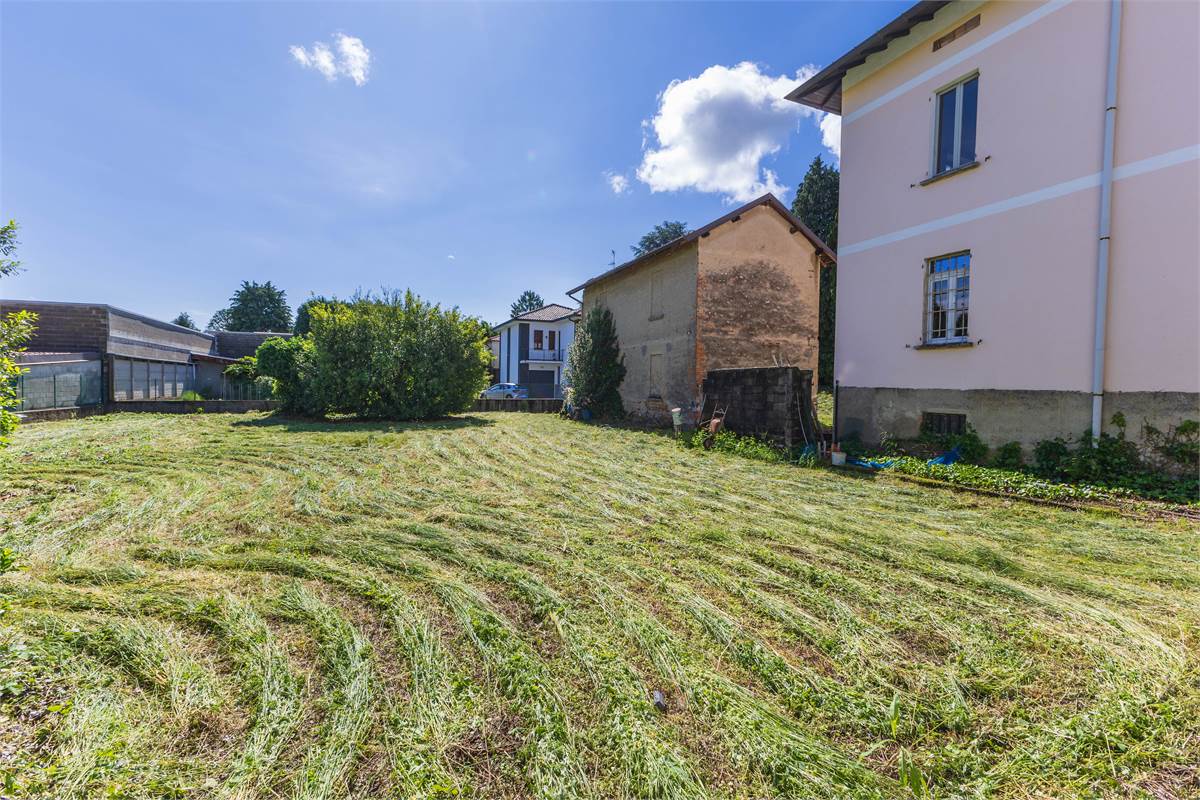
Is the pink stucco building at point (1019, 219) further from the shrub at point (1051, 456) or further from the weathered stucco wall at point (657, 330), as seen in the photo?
the weathered stucco wall at point (657, 330)

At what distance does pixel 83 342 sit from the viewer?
1745 cm

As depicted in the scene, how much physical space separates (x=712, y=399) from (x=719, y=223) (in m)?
5.19

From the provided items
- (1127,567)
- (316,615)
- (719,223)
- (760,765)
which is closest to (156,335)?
(719,223)

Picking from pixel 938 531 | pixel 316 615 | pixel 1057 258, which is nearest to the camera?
pixel 316 615

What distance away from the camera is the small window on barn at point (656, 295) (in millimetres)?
14801

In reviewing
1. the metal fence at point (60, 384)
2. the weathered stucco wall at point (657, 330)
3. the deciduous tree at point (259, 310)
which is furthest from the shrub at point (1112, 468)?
the deciduous tree at point (259, 310)

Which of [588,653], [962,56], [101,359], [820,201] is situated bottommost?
[588,653]

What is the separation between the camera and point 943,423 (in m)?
7.92

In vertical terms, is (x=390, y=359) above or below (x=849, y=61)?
below

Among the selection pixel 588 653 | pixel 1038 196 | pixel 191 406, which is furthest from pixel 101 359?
pixel 1038 196

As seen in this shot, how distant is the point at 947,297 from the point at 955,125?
2862mm

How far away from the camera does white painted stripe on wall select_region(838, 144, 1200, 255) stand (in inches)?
223

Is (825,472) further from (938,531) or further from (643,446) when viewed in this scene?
(643,446)

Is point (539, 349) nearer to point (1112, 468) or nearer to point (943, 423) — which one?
point (943, 423)
